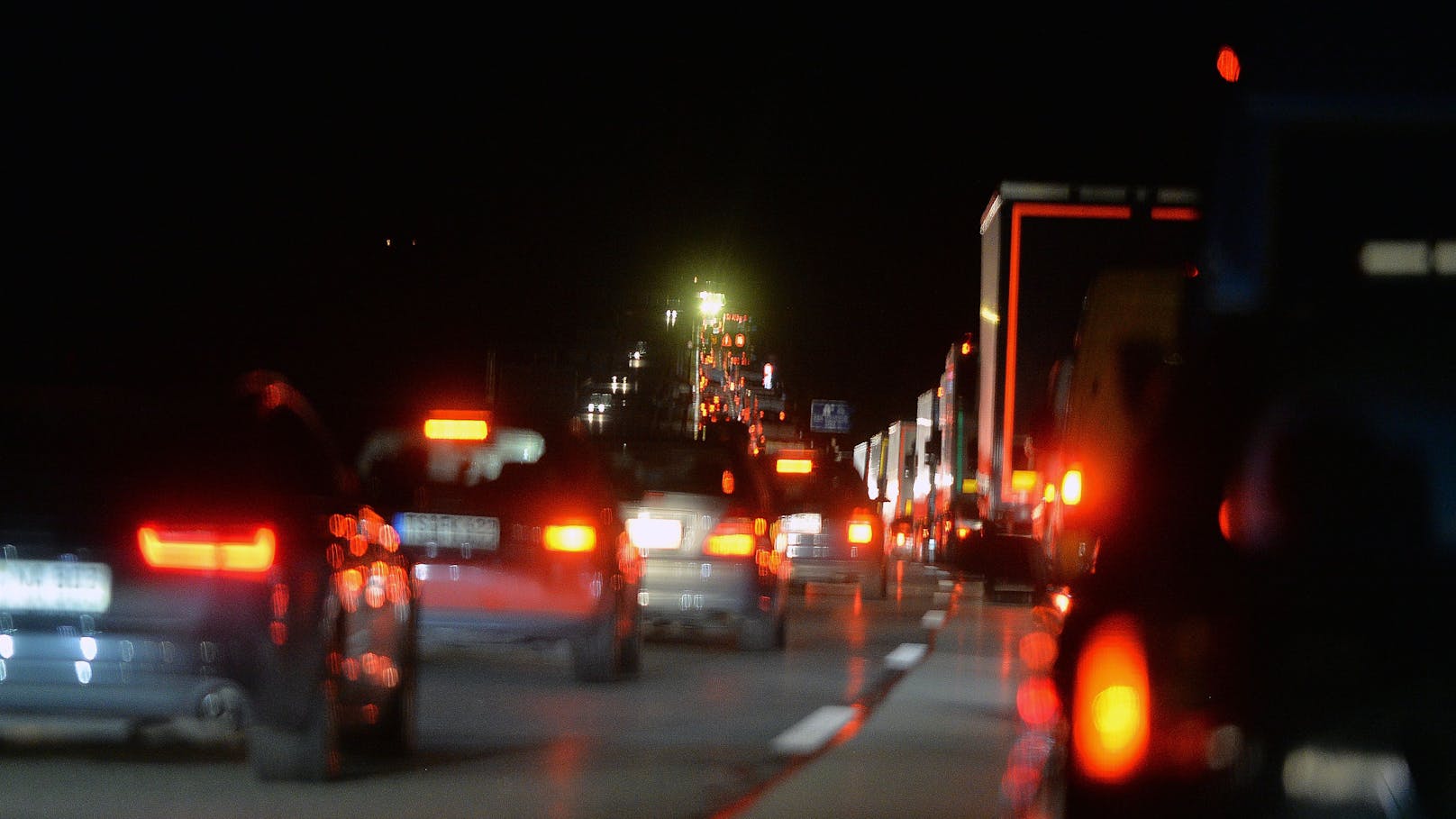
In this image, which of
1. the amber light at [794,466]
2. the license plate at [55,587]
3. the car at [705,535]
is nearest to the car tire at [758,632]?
the car at [705,535]

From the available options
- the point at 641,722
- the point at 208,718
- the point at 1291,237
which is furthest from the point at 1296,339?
the point at 641,722

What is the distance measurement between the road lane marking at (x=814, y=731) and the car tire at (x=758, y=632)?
13.2ft

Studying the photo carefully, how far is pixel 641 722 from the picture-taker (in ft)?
32.2

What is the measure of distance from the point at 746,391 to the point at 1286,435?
86.1 m

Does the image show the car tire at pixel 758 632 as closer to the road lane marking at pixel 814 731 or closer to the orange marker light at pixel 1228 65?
the road lane marking at pixel 814 731

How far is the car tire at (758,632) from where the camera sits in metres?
14.8

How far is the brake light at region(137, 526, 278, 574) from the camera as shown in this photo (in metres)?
6.57

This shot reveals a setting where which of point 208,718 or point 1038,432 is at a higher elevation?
point 1038,432

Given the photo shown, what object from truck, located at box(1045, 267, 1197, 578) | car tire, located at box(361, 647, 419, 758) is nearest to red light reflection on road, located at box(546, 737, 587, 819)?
car tire, located at box(361, 647, 419, 758)

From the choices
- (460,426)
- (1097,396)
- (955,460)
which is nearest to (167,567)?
(460,426)

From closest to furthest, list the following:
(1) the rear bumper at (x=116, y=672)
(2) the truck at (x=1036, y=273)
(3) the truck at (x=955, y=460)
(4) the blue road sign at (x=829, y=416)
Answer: (1) the rear bumper at (x=116, y=672) → (2) the truck at (x=1036, y=273) → (3) the truck at (x=955, y=460) → (4) the blue road sign at (x=829, y=416)

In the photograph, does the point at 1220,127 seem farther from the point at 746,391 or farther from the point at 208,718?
the point at 746,391

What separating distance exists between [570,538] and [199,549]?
456cm

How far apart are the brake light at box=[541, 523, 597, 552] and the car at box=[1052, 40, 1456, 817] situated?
7.19 metres
